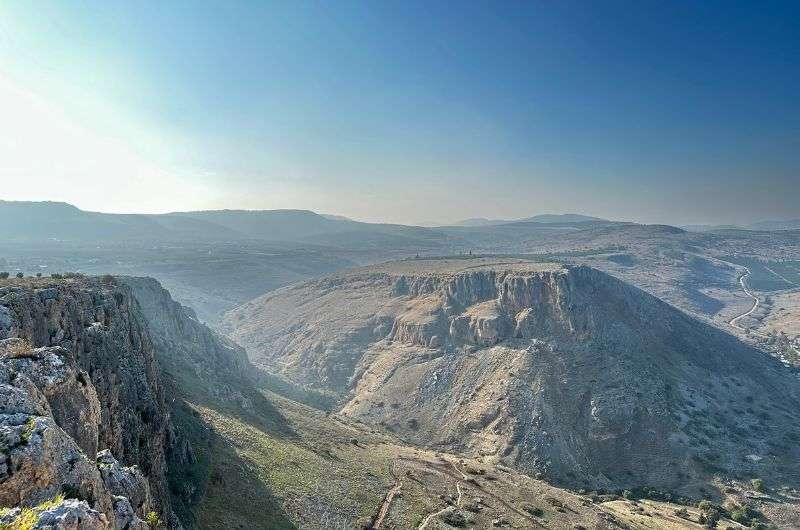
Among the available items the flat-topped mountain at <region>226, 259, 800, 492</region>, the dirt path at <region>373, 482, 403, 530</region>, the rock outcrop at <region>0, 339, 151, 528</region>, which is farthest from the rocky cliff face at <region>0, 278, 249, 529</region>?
the flat-topped mountain at <region>226, 259, 800, 492</region>

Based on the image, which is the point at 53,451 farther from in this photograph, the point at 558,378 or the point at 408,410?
the point at 558,378

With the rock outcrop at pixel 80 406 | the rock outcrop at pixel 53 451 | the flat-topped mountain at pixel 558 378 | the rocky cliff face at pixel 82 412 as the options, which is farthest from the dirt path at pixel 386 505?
the rock outcrop at pixel 53 451

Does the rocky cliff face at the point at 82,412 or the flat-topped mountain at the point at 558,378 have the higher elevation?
the rocky cliff face at the point at 82,412

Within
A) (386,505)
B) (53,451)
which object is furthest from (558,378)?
(53,451)

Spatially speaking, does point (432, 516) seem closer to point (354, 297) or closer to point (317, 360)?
point (317, 360)

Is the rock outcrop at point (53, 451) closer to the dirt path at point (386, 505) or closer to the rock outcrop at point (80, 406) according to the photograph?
the rock outcrop at point (80, 406)

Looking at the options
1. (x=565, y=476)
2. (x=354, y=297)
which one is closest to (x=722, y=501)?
(x=565, y=476)

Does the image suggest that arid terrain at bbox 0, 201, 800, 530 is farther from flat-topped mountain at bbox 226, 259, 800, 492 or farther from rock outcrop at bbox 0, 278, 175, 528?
flat-topped mountain at bbox 226, 259, 800, 492
